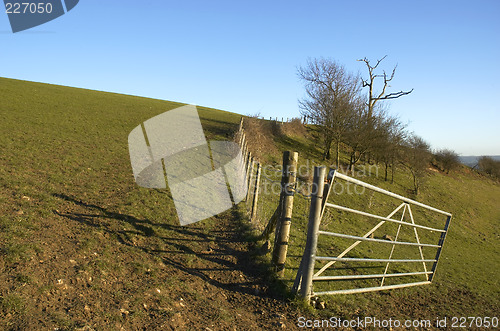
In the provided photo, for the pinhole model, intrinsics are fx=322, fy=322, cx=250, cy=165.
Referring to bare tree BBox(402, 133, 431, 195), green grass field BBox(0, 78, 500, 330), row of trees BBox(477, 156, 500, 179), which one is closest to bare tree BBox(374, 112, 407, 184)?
bare tree BBox(402, 133, 431, 195)

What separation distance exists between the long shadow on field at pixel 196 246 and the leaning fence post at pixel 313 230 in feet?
1.73

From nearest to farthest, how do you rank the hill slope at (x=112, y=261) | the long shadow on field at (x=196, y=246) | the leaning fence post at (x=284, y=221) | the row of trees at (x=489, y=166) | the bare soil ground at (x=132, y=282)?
the bare soil ground at (x=132, y=282) < the hill slope at (x=112, y=261) < the long shadow on field at (x=196, y=246) < the leaning fence post at (x=284, y=221) < the row of trees at (x=489, y=166)

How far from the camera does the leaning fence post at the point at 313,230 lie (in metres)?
4.10

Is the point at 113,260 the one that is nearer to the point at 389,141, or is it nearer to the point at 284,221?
the point at 284,221

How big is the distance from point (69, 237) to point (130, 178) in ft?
17.9

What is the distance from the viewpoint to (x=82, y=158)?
40.0 feet

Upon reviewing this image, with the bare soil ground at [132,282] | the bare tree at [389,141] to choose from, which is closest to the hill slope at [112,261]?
the bare soil ground at [132,282]

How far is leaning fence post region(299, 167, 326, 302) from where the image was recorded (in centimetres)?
410

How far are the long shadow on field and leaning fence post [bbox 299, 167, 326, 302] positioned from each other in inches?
20.8

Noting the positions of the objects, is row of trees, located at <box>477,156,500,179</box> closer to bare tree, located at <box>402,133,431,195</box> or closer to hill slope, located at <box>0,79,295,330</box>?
bare tree, located at <box>402,133,431,195</box>

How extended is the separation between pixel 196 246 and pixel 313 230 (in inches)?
103

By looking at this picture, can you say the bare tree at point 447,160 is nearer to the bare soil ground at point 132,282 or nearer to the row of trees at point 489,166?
the row of trees at point 489,166

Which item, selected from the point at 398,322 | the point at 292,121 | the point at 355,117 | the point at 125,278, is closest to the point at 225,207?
the point at 125,278

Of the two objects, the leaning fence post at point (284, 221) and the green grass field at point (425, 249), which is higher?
the leaning fence post at point (284, 221)
